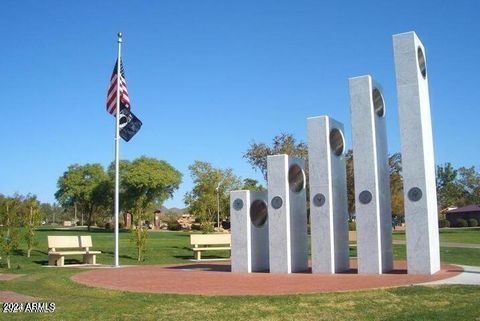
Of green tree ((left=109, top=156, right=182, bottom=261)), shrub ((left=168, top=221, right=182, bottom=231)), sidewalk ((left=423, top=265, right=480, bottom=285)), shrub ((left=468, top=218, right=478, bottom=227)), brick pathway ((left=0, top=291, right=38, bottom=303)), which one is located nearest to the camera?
brick pathway ((left=0, top=291, right=38, bottom=303))

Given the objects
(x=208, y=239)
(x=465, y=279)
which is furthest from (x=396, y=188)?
(x=465, y=279)

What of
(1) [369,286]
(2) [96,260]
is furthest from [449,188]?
(1) [369,286]

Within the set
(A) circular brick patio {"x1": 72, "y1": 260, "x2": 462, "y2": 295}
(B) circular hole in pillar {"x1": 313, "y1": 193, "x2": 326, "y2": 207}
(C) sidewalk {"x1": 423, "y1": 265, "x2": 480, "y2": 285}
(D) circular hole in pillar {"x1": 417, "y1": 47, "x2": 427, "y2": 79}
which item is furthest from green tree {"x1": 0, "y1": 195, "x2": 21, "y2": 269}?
(D) circular hole in pillar {"x1": 417, "y1": 47, "x2": 427, "y2": 79}

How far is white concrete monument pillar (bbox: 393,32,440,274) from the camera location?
14961mm

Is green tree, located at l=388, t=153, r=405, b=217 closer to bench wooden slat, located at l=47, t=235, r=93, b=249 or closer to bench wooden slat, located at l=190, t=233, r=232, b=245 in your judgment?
bench wooden slat, located at l=190, t=233, r=232, b=245

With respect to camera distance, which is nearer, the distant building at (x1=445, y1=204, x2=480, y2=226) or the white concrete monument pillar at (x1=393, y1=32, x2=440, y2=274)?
the white concrete monument pillar at (x1=393, y1=32, x2=440, y2=274)

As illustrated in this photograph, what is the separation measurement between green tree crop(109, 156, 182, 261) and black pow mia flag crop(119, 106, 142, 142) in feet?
154

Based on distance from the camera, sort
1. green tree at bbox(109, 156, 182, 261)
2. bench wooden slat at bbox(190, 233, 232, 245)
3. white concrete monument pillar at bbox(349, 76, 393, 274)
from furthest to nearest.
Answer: green tree at bbox(109, 156, 182, 261), bench wooden slat at bbox(190, 233, 232, 245), white concrete monument pillar at bbox(349, 76, 393, 274)

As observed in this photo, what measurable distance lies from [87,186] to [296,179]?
7103cm

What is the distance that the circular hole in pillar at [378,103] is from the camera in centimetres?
1713

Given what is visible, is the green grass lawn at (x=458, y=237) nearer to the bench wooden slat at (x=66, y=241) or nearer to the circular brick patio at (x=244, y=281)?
the circular brick patio at (x=244, y=281)

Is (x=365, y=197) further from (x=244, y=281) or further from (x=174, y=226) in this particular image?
(x=174, y=226)

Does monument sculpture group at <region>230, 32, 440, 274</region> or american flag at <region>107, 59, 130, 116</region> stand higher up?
american flag at <region>107, 59, 130, 116</region>

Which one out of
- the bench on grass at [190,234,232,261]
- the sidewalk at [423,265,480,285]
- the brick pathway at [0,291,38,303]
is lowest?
the sidewalk at [423,265,480,285]
